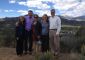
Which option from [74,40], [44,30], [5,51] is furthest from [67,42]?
[44,30]

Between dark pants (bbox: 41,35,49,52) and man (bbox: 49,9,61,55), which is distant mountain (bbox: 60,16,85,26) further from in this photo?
man (bbox: 49,9,61,55)

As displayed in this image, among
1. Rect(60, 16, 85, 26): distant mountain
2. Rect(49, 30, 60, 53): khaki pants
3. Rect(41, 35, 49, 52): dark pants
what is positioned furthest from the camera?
Rect(60, 16, 85, 26): distant mountain

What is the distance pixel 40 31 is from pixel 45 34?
29 cm

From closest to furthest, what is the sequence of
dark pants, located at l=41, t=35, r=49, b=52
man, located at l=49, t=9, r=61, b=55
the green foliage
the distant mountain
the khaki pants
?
the green foliage < man, located at l=49, t=9, r=61, b=55 < the khaki pants < dark pants, located at l=41, t=35, r=49, b=52 < the distant mountain

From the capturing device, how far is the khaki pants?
1731 centimetres

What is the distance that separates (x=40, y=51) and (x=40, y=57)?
1268 mm

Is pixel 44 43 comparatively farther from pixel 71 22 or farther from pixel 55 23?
pixel 71 22

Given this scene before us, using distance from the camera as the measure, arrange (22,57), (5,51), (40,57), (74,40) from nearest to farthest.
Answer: (40,57), (22,57), (5,51), (74,40)

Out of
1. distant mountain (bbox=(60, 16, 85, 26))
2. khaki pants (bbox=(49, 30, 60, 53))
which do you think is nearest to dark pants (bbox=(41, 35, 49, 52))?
khaki pants (bbox=(49, 30, 60, 53))

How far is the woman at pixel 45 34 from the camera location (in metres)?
17.1

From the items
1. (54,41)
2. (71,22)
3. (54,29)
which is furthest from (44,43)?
(71,22)

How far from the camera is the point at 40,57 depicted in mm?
16750

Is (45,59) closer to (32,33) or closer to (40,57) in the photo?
(40,57)

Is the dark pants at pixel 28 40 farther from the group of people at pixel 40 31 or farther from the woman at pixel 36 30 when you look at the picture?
the woman at pixel 36 30
